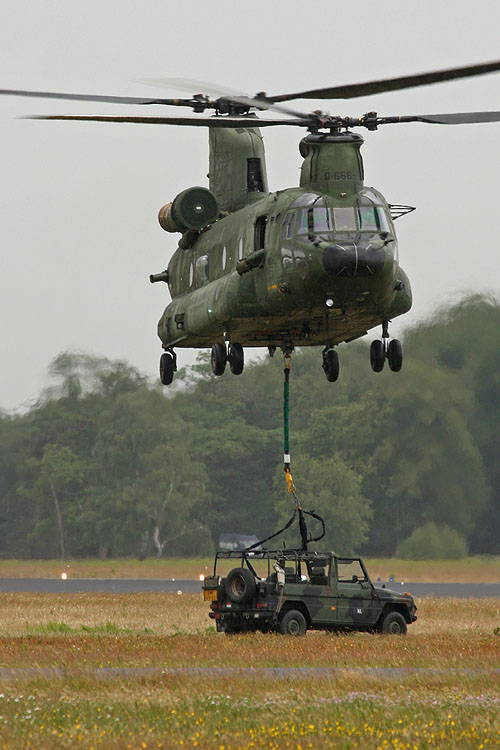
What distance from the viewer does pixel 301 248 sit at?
23266mm

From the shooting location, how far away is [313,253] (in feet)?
75.6

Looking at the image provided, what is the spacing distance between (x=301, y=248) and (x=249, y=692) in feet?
29.2

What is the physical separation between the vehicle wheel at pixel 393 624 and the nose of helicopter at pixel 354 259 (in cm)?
742

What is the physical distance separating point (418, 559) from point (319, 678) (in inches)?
1654

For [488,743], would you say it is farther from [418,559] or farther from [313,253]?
[418,559]

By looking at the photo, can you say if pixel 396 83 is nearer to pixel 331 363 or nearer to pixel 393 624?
pixel 331 363

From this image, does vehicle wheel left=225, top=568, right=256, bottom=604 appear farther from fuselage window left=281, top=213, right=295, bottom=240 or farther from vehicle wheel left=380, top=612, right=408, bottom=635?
fuselage window left=281, top=213, right=295, bottom=240

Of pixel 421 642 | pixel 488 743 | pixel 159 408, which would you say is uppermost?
pixel 159 408

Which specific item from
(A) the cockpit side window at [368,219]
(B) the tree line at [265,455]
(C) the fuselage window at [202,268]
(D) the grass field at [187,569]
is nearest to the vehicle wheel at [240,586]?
(C) the fuselage window at [202,268]

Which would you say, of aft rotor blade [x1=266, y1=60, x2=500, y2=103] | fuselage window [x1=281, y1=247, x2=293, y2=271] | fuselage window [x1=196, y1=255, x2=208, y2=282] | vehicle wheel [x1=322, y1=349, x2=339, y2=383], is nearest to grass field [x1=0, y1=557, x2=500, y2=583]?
vehicle wheel [x1=322, y1=349, x2=339, y2=383]

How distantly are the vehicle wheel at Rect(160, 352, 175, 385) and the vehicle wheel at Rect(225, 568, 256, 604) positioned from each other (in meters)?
5.64

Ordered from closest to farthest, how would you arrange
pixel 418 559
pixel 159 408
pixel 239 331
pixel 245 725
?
pixel 245 725 → pixel 239 331 → pixel 418 559 → pixel 159 408

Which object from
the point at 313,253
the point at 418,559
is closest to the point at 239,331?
the point at 313,253

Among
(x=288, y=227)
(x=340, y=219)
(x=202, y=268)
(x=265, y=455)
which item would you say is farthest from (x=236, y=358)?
(x=265, y=455)
